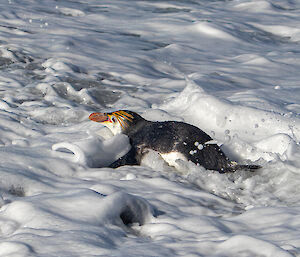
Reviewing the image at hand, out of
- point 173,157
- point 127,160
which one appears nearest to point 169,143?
point 173,157

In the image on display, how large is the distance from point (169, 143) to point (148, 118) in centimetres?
137

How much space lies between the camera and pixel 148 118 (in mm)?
6148

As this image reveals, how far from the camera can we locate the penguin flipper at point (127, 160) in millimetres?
4715

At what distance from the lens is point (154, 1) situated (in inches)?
538

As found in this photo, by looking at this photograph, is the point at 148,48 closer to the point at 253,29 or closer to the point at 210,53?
the point at 210,53

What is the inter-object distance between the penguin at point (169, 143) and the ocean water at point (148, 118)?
0.30ft

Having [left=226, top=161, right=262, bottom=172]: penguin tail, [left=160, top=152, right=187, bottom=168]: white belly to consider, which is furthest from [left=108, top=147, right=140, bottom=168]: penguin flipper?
[left=226, top=161, right=262, bottom=172]: penguin tail

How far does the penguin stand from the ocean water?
0.09 meters

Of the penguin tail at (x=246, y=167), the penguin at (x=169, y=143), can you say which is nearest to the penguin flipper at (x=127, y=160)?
the penguin at (x=169, y=143)

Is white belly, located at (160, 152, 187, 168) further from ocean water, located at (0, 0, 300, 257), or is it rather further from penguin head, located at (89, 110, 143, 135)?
penguin head, located at (89, 110, 143, 135)

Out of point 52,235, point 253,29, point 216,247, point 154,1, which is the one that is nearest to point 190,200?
point 216,247

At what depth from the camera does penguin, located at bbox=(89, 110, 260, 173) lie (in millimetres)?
4672

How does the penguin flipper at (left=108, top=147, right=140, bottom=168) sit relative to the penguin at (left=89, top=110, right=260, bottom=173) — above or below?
below

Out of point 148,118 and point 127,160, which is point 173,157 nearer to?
point 127,160
